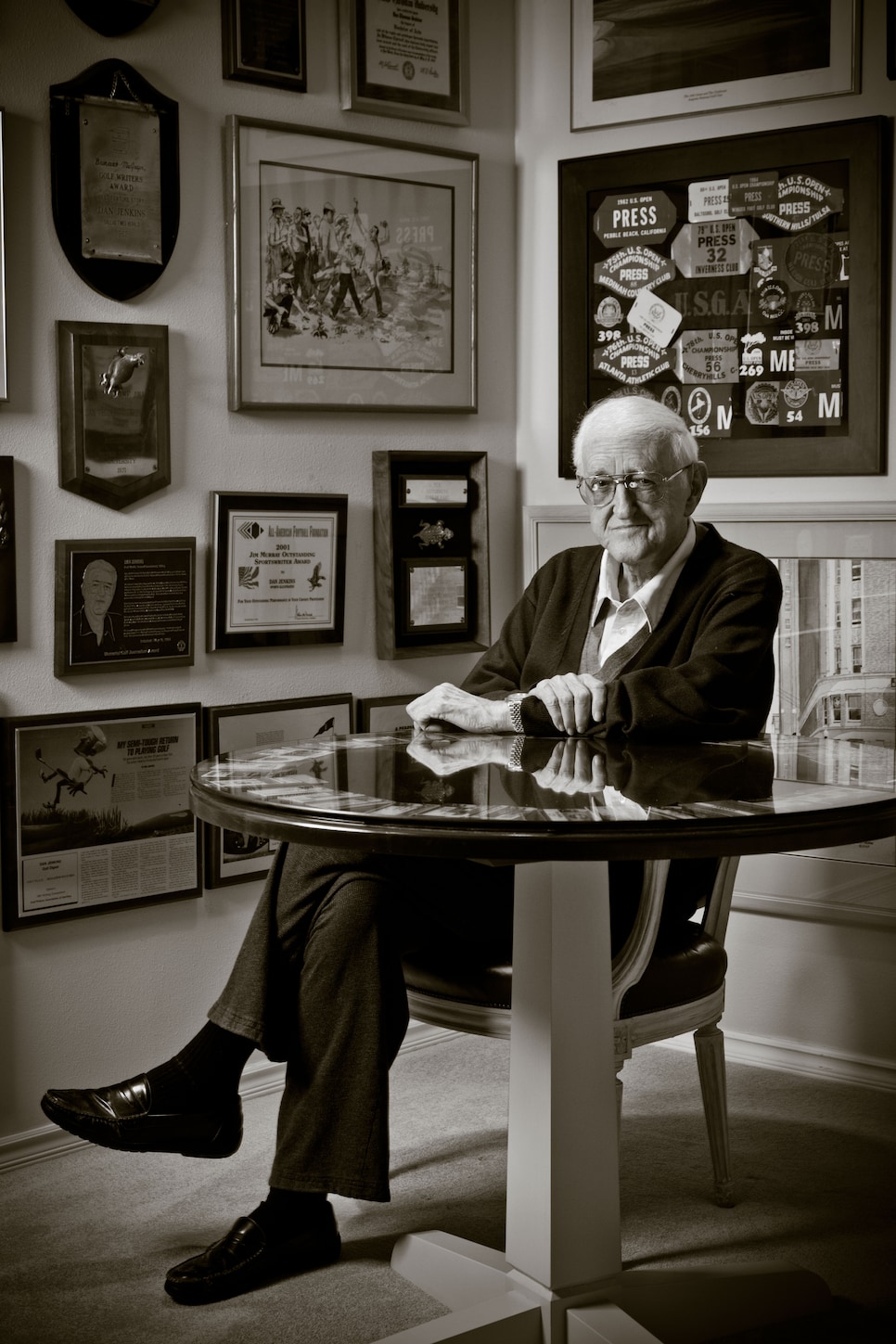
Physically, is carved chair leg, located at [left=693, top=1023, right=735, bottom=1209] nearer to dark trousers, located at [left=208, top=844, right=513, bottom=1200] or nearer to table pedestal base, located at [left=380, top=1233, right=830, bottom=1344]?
table pedestal base, located at [left=380, top=1233, right=830, bottom=1344]

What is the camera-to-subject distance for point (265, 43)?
117 inches

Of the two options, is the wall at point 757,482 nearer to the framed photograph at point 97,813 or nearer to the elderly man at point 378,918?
the elderly man at point 378,918

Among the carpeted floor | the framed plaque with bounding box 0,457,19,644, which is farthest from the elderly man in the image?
the framed plaque with bounding box 0,457,19,644

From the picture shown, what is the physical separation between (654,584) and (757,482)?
2.57ft

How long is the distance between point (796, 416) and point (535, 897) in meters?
1.67

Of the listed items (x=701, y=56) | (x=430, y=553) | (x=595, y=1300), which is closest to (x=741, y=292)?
(x=701, y=56)

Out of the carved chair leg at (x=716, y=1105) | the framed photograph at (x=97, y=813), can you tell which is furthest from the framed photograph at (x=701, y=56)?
the carved chair leg at (x=716, y=1105)

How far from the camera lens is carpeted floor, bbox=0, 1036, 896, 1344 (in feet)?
7.04

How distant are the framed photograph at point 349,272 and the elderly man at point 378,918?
0.81m

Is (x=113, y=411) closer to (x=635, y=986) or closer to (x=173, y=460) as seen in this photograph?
(x=173, y=460)

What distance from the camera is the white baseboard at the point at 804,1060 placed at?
313 centimetres

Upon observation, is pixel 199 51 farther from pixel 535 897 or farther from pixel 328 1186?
pixel 328 1186

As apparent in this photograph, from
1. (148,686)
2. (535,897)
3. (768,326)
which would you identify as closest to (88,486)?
(148,686)

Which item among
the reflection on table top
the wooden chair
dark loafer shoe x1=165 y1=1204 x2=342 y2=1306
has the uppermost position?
the reflection on table top
